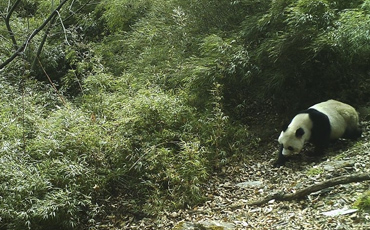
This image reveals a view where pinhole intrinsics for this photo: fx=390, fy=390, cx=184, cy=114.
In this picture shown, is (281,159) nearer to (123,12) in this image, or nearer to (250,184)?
(250,184)

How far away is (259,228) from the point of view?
3555mm

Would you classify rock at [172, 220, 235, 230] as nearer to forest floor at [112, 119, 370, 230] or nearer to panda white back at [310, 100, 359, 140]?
forest floor at [112, 119, 370, 230]

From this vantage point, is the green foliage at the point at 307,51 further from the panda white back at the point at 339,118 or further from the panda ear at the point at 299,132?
the panda ear at the point at 299,132

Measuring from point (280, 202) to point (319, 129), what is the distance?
124 centimetres

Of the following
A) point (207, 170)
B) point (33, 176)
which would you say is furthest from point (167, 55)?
point (33, 176)

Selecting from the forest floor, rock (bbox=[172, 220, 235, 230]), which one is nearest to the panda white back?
the forest floor

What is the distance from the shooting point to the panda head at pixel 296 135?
4.69 metres

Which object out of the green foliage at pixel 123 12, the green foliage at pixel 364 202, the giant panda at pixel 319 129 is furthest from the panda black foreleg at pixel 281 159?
the green foliage at pixel 123 12

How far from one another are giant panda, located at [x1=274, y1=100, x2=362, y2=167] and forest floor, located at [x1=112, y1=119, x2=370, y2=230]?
0.43 feet

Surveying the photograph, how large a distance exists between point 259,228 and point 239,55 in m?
2.67

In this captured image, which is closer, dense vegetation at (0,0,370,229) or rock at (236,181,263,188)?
dense vegetation at (0,0,370,229)

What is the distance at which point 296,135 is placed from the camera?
4672 mm

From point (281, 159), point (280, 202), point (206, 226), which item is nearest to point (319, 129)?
point (281, 159)

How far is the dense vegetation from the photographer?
164 inches
